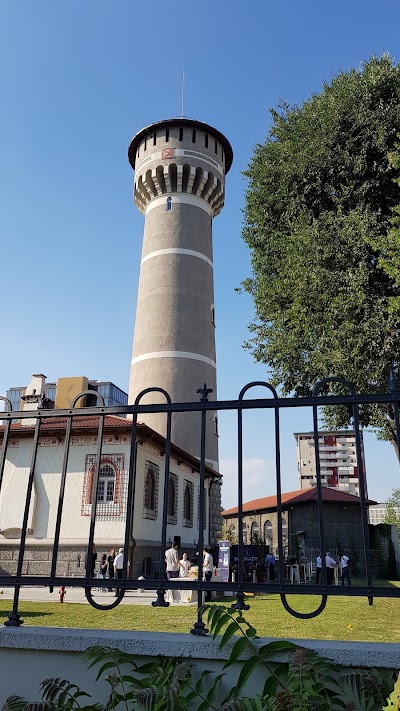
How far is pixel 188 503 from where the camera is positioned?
24.7m

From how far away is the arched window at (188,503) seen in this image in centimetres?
2404

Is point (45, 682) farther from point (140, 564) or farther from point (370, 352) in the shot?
point (140, 564)

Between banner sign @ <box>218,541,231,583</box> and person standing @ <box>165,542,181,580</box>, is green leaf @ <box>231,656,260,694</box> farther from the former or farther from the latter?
banner sign @ <box>218,541,231,583</box>

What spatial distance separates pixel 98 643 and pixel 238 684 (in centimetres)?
75

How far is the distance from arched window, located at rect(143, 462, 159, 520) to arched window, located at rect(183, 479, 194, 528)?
3.96 metres

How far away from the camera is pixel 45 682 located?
2510 mm

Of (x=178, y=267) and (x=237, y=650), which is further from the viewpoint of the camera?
(x=178, y=267)

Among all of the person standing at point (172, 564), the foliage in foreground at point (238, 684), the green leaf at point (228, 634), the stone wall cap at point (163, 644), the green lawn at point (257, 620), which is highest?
the person standing at point (172, 564)

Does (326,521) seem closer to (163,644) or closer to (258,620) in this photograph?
(258,620)

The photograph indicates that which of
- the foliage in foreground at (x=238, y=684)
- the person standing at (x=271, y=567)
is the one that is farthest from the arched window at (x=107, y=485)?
the foliage in foreground at (x=238, y=684)

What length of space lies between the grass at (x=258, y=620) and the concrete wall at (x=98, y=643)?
488 cm

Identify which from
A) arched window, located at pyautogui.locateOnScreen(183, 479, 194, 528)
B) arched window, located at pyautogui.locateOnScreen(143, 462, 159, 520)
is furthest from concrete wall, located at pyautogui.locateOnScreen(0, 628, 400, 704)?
arched window, located at pyautogui.locateOnScreen(183, 479, 194, 528)

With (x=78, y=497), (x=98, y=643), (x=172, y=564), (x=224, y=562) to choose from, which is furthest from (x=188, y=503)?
(x=98, y=643)

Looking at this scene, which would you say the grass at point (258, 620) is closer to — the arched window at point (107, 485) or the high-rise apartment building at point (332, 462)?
the arched window at point (107, 485)
